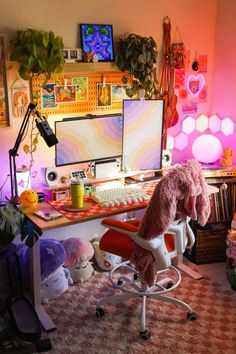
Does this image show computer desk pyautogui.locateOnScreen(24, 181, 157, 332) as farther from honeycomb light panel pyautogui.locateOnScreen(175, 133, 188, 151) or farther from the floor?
honeycomb light panel pyautogui.locateOnScreen(175, 133, 188, 151)

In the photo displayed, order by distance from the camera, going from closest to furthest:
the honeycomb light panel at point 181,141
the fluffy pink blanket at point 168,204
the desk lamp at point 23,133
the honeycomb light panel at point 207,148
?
the fluffy pink blanket at point 168,204, the desk lamp at point 23,133, the honeycomb light panel at point 207,148, the honeycomb light panel at point 181,141

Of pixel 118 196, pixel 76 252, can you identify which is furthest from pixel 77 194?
pixel 76 252

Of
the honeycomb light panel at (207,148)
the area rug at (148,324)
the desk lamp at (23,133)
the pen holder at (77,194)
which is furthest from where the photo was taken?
the honeycomb light panel at (207,148)

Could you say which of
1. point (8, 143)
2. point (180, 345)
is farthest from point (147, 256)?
point (8, 143)

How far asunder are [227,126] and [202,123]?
0.22m

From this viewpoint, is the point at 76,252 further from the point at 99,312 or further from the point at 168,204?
the point at 168,204

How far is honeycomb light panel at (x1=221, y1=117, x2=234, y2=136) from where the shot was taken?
3645mm

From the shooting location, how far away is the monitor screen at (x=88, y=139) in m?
2.93

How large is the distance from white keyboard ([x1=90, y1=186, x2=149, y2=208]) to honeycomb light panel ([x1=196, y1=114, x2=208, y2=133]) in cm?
105

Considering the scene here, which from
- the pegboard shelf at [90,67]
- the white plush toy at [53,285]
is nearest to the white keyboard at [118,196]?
the white plush toy at [53,285]

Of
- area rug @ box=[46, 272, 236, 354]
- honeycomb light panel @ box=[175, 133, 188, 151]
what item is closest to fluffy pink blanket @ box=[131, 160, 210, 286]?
area rug @ box=[46, 272, 236, 354]

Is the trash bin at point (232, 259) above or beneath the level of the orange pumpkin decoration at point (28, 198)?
beneath

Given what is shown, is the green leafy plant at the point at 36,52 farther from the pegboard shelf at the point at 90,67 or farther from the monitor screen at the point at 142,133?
the monitor screen at the point at 142,133

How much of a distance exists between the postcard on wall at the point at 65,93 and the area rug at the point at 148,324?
1.32 metres
